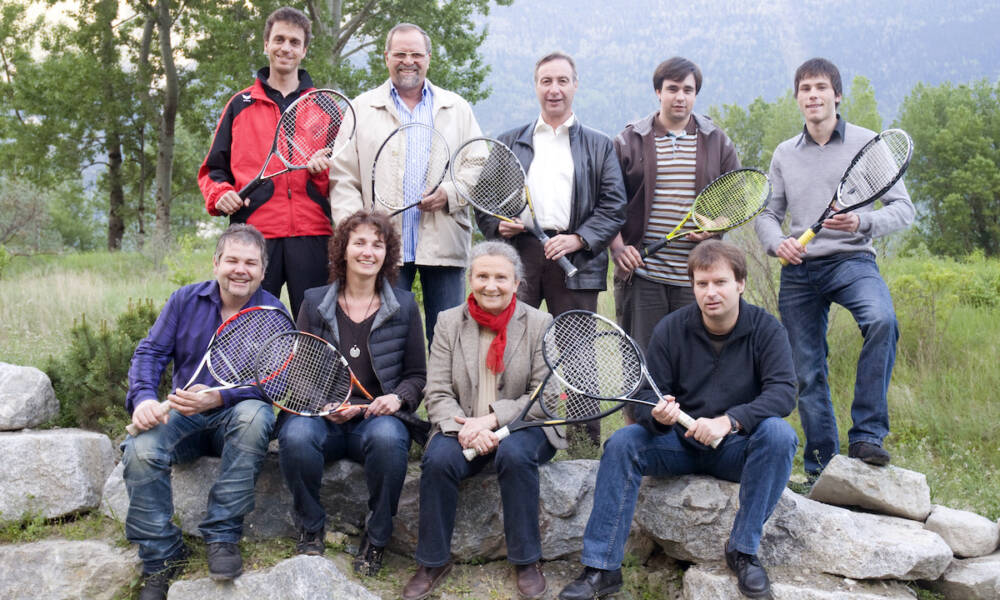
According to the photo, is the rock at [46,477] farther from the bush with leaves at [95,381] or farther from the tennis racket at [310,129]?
the tennis racket at [310,129]

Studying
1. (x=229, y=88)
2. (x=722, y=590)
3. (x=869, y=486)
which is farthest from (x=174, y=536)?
(x=229, y=88)

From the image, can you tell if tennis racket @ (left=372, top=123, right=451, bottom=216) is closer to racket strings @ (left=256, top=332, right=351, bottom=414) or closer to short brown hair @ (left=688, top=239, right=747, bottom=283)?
racket strings @ (left=256, top=332, right=351, bottom=414)

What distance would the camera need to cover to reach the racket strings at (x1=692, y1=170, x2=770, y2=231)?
15.5ft

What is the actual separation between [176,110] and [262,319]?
19635mm

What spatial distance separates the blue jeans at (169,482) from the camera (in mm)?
3875

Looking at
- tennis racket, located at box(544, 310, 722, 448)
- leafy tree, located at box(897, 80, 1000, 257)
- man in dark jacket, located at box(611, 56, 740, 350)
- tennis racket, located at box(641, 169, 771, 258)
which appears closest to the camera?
tennis racket, located at box(544, 310, 722, 448)

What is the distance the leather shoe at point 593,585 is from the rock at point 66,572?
2.30 meters

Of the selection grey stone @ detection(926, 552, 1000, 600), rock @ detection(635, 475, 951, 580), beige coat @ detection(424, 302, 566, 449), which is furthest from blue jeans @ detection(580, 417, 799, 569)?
grey stone @ detection(926, 552, 1000, 600)

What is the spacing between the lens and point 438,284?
16.2 feet

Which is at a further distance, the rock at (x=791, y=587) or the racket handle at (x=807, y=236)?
the racket handle at (x=807, y=236)

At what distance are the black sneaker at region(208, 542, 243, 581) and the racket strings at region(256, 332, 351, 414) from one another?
2.42 feet

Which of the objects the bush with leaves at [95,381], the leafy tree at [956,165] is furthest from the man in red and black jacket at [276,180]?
the leafy tree at [956,165]

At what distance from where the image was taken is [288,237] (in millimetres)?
4730

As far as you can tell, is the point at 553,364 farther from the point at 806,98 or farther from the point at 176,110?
the point at 176,110
